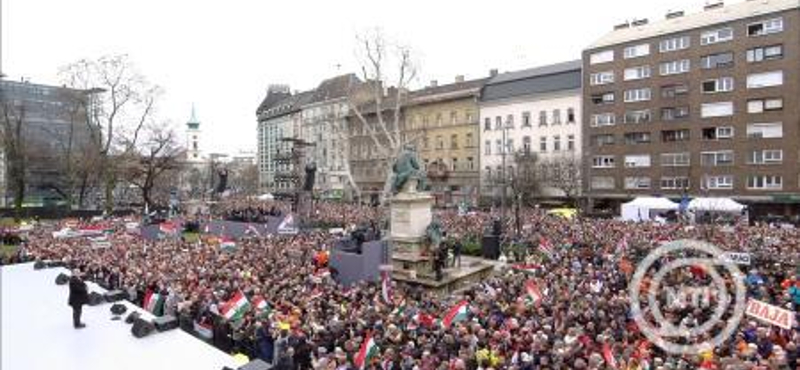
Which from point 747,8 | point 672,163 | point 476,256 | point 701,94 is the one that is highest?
point 747,8

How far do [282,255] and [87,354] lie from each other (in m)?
11.3

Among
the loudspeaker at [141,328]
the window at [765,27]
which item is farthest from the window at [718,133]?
the loudspeaker at [141,328]

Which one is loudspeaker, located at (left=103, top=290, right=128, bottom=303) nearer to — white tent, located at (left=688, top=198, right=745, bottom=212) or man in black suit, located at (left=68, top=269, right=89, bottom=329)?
man in black suit, located at (left=68, top=269, right=89, bottom=329)

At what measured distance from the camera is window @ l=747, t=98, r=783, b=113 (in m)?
45.2

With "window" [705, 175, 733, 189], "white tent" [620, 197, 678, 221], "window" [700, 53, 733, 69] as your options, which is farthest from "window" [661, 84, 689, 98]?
"white tent" [620, 197, 678, 221]

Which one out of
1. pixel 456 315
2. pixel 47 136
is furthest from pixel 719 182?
pixel 47 136

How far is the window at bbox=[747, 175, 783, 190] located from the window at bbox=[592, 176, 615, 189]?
11334 mm

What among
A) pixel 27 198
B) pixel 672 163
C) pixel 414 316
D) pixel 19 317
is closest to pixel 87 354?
pixel 19 317

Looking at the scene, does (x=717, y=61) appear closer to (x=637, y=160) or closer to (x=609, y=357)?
(x=637, y=160)

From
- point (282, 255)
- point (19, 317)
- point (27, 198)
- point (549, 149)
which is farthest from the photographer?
point (27, 198)

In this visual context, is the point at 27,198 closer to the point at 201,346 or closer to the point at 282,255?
the point at 282,255

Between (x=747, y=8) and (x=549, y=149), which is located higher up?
(x=747, y=8)

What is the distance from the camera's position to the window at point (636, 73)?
2068 inches

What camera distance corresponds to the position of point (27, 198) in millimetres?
75438
